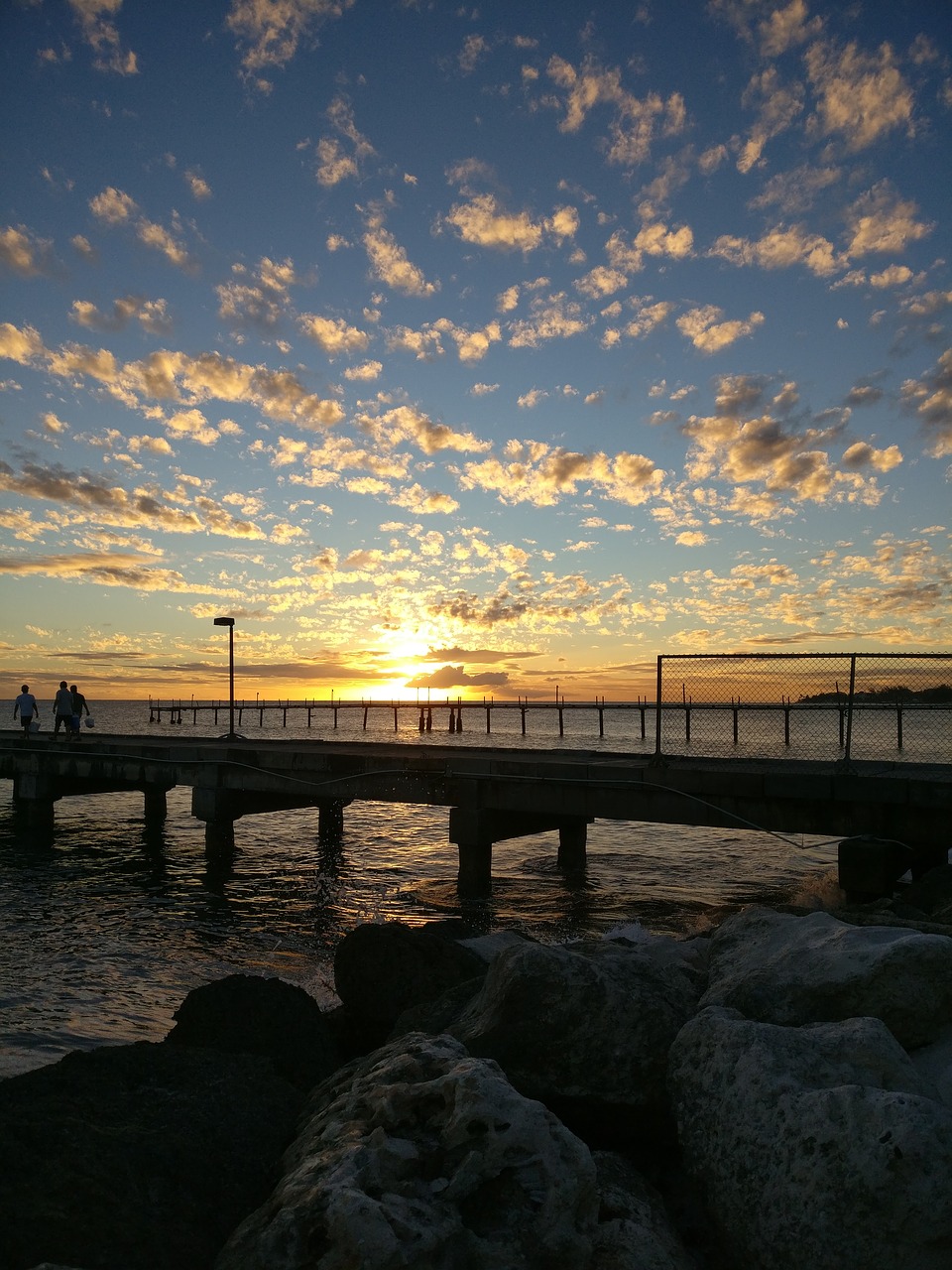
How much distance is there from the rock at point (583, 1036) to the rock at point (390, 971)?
1800mm

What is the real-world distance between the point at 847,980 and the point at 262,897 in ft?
38.5

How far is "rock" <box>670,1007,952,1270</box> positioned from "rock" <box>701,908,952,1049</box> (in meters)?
0.49

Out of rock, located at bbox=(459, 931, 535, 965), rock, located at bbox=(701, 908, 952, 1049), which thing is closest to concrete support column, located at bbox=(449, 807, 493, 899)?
rock, located at bbox=(459, 931, 535, 965)

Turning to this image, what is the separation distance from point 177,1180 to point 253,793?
1470 cm

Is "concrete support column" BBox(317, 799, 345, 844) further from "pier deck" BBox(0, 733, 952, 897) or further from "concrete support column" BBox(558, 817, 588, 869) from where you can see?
"concrete support column" BBox(558, 817, 588, 869)

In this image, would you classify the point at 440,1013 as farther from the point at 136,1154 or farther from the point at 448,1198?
the point at 448,1198

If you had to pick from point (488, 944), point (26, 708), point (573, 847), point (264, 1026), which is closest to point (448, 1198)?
point (264, 1026)

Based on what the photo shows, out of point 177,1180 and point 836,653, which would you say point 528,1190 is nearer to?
point 177,1180

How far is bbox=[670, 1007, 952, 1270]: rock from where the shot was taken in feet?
9.25

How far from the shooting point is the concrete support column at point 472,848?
13539 mm

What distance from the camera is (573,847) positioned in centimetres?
1620

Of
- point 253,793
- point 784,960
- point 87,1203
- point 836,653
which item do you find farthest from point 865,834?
point 253,793

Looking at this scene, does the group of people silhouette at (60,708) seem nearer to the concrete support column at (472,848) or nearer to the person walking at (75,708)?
the person walking at (75,708)

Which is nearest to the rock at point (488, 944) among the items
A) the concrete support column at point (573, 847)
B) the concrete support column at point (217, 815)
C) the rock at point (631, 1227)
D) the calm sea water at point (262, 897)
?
the calm sea water at point (262, 897)
